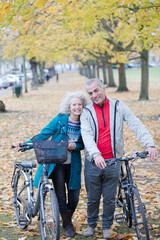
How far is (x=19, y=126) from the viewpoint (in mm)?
13797

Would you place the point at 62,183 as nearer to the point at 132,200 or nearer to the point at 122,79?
the point at 132,200

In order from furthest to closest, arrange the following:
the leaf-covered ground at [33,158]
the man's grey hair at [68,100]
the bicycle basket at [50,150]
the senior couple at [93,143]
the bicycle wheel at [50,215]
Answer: the leaf-covered ground at [33,158], the man's grey hair at [68,100], the senior couple at [93,143], the bicycle basket at [50,150], the bicycle wheel at [50,215]

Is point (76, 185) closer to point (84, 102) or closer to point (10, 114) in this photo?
point (84, 102)

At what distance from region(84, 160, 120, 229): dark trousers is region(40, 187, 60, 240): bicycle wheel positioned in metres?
0.51

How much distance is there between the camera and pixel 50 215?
3996 millimetres

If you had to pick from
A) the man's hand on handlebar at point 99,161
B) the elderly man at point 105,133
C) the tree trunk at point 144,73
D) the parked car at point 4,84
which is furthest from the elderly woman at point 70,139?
the parked car at point 4,84

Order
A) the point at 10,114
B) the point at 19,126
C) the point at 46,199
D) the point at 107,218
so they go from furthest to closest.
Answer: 1. the point at 10,114
2. the point at 19,126
3. the point at 107,218
4. the point at 46,199

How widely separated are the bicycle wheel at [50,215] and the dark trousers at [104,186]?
508 mm

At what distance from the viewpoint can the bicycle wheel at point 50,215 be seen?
144 inches

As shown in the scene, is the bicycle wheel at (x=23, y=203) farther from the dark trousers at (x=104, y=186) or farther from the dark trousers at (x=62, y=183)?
the dark trousers at (x=104, y=186)

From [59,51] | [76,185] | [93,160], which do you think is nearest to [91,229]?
[76,185]

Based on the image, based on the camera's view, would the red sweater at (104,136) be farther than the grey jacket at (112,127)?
Yes

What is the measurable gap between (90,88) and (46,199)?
131 cm

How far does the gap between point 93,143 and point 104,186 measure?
0.65 metres
